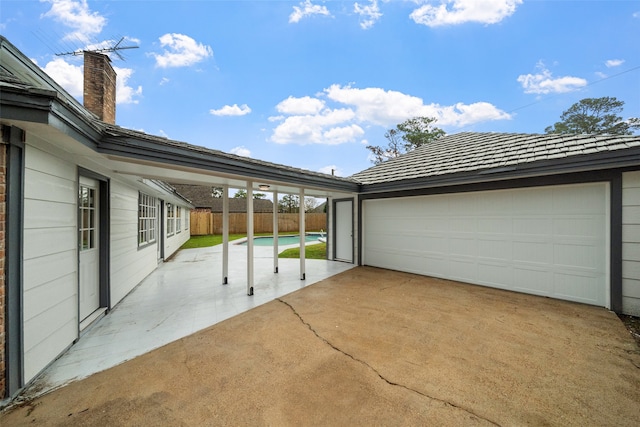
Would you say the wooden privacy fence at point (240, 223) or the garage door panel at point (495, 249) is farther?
the wooden privacy fence at point (240, 223)

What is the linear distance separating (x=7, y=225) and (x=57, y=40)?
241 inches

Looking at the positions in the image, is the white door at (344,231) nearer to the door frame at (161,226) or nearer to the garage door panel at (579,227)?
the garage door panel at (579,227)

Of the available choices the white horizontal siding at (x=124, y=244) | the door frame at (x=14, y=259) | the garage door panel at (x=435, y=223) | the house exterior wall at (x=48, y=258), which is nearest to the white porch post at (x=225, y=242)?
the white horizontal siding at (x=124, y=244)

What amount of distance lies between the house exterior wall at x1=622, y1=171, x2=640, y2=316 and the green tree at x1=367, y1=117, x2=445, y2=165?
1778 cm

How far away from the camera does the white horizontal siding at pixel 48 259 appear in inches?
97.7

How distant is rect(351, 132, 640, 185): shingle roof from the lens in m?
4.66

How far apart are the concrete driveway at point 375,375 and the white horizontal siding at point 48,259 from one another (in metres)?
0.67

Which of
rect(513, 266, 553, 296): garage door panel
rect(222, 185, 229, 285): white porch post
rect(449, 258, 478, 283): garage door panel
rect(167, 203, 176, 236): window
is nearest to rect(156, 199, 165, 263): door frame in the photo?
rect(167, 203, 176, 236): window

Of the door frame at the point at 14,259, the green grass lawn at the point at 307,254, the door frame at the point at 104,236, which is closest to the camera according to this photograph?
the door frame at the point at 14,259

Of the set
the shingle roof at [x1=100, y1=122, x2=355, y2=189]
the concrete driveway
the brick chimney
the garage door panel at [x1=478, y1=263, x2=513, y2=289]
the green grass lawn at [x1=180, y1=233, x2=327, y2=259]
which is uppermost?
the brick chimney

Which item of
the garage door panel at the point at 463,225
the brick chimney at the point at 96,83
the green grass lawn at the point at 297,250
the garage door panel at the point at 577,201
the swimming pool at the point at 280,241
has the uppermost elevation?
the brick chimney at the point at 96,83

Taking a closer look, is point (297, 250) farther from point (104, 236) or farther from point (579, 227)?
point (579, 227)

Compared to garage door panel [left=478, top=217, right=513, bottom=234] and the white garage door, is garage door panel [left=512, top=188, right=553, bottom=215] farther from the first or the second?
garage door panel [left=478, top=217, right=513, bottom=234]

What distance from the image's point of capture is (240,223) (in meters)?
22.4
